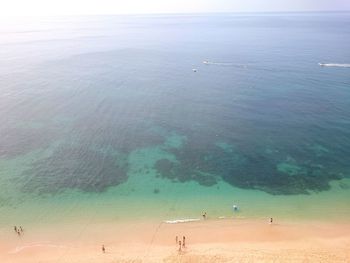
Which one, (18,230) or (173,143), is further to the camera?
(173,143)

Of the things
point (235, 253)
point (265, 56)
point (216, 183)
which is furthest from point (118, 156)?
point (265, 56)

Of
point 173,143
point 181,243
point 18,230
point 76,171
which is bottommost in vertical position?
point 181,243

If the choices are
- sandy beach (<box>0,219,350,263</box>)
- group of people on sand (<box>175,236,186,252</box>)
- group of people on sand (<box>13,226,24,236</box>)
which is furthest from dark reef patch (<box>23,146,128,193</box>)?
group of people on sand (<box>175,236,186,252</box>)

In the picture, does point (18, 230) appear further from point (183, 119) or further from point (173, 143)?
point (183, 119)

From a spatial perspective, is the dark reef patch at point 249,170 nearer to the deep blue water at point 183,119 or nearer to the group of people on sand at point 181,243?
the deep blue water at point 183,119

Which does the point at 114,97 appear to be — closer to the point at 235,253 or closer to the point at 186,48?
the point at 235,253

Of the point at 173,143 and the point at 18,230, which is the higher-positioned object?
the point at 173,143

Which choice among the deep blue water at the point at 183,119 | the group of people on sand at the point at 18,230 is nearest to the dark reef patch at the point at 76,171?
the deep blue water at the point at 183,119

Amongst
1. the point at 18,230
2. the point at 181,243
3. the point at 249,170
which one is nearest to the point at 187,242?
the point at 181,243
